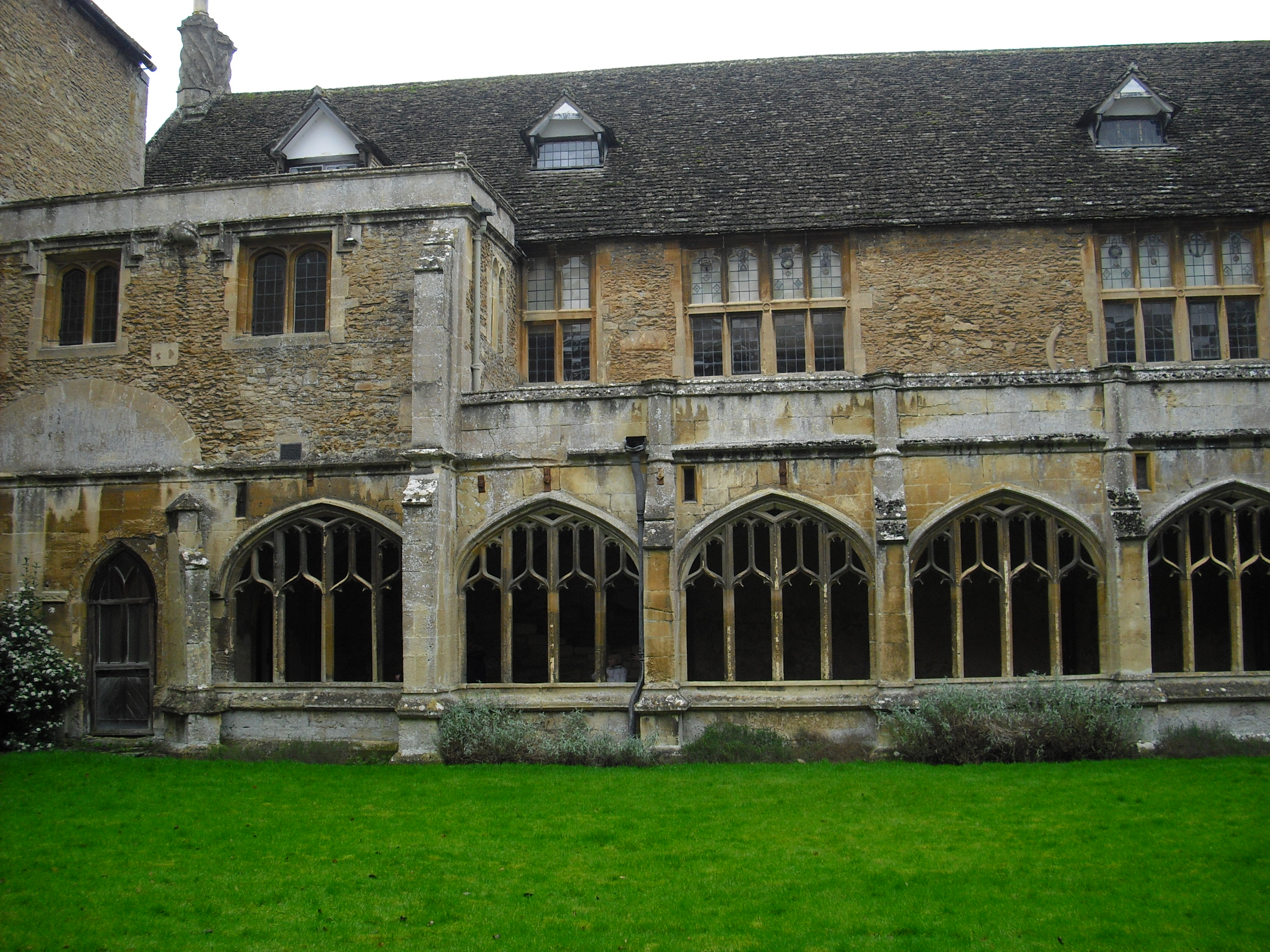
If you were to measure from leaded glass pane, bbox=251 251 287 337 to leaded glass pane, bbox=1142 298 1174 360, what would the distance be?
503 inches

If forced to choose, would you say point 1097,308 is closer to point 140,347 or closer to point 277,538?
point 277,538

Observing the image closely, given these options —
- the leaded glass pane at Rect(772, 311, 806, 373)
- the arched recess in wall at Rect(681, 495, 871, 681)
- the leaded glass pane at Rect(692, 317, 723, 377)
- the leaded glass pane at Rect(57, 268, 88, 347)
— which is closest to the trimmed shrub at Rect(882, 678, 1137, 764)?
the arched recess in wall at Rect(681, 495, 871, 681)

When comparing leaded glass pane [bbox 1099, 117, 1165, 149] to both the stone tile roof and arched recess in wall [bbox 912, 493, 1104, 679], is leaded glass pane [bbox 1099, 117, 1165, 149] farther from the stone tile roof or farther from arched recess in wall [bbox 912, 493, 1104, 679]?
arched recess in wall [bbox 912, 493, 1104, 679]

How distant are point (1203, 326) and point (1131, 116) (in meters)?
3.68

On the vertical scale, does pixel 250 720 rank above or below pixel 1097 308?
below

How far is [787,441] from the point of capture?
1373cm

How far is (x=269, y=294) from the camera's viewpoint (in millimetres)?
15359

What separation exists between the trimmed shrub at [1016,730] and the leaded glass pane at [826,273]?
279 inches

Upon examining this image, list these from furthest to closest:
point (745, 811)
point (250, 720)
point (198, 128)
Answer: point (198, 128)
point (250, 720)
point (745, 811)

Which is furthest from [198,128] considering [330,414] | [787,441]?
[787,441]

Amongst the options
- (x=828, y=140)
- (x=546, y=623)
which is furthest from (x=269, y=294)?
(x=828, y=140)

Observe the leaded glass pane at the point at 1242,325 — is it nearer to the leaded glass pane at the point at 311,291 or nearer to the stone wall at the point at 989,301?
the stone wall at the point at 989,301

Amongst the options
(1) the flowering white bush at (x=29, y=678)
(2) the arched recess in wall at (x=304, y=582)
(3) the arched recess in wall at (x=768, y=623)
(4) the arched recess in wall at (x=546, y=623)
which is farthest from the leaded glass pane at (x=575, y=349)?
(1) the flowering white bush at (x=29, y=678)

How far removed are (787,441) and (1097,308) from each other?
20.6ft
